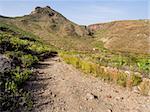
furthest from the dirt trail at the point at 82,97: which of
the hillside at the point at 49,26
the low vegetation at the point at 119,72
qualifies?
the hillside at the point at 49,26

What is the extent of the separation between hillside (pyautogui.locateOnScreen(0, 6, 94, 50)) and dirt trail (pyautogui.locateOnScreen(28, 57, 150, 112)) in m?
109

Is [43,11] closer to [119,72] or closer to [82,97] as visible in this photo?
[119,72]

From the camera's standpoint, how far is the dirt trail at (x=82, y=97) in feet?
38.3

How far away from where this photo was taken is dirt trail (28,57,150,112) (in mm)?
11680

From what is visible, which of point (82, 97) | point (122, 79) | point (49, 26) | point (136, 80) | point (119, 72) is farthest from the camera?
point (49, 26)

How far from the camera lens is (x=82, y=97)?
13117mm

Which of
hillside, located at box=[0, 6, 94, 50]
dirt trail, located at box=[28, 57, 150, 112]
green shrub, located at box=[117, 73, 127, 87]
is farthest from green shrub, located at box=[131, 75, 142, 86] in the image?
hillside, located at box=[0, 6, 94, 50]

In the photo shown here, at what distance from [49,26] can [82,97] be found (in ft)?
466

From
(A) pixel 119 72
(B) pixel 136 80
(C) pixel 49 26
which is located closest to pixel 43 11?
(C) pixel 49 26

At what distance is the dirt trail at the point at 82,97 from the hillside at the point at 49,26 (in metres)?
109

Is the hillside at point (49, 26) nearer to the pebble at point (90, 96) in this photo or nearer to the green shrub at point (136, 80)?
the green shrub at point (136, 80)

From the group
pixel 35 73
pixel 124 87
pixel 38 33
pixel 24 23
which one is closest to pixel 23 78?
pixel 35 73

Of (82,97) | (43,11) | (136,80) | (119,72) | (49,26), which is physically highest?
(43,11)

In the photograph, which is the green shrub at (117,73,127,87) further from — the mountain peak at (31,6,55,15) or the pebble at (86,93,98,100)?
the mountain peak at (31,6,55,15)
